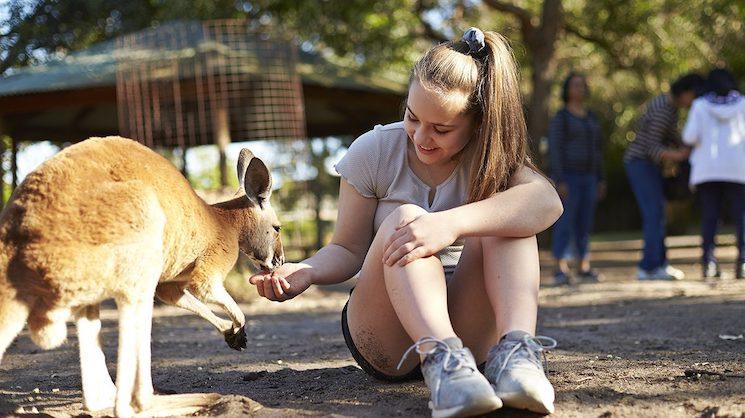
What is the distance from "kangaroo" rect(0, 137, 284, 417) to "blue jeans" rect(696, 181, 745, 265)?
5.42m

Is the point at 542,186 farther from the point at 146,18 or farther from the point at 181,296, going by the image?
the point at 146,18

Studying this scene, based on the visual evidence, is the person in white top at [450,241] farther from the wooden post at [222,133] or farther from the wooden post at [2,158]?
the wooden post at [2,158]

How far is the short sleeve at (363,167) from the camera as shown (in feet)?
8.75

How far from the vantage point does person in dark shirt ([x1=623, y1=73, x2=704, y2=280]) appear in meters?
7.13

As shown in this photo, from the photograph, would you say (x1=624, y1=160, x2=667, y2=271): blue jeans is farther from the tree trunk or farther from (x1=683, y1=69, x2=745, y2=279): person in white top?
the tree trunk

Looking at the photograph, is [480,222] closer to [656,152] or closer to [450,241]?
[450,241]

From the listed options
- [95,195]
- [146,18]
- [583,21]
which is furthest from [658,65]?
[95,195]

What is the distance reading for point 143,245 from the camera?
2.21m

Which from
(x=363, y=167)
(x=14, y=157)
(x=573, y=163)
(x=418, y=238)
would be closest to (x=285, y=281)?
(x=363, y=167)

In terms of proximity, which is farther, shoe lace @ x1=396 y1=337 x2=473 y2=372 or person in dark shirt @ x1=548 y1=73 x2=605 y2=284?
person in dark shirt @ x1=548 y1=73 x2=605 y2=284

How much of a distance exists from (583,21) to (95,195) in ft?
35.6

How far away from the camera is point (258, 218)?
328cm

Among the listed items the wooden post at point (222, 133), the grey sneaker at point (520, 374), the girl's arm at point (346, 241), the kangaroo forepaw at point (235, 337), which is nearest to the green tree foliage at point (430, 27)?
the wooden post at point (222, 133)

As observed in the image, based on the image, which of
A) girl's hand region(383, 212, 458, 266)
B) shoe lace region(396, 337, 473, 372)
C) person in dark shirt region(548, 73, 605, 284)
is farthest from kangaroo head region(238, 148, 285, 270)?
person in dark shirt region(548, 73, 605, 284)
